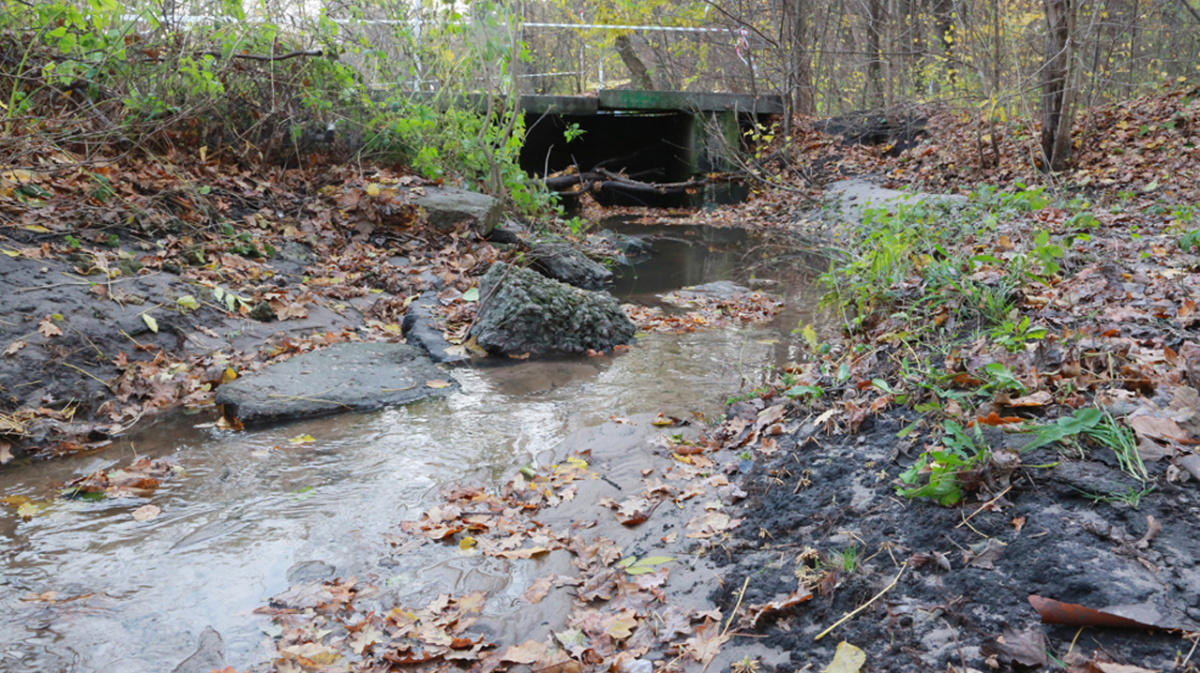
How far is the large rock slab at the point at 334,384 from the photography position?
15.0 feet

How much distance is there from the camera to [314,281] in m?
6.86

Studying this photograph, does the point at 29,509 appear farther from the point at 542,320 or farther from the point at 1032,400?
the point at 1032,400

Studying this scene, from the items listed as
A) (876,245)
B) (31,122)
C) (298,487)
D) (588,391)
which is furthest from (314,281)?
(876,245)

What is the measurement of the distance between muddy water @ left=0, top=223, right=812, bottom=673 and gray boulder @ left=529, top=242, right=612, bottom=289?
9.50ft

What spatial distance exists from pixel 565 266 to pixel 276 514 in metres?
5.54

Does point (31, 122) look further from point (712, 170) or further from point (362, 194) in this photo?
point (712, 170)

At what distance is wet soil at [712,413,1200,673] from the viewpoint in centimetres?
187

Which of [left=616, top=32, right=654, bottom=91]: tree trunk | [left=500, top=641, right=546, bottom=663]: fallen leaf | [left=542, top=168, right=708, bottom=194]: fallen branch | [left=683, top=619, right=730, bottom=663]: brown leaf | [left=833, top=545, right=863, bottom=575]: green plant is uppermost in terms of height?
[left=616, top=32, right=654, bottom=91]: tree trunk

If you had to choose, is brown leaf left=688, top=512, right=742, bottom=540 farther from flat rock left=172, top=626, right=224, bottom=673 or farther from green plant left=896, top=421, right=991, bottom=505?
flat rock left=172, top=626, right=224, bottom=673

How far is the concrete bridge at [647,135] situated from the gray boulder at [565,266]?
588cm

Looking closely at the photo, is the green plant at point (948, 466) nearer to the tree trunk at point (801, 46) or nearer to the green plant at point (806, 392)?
the green plant at point (806, 392)

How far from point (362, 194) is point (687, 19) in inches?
435

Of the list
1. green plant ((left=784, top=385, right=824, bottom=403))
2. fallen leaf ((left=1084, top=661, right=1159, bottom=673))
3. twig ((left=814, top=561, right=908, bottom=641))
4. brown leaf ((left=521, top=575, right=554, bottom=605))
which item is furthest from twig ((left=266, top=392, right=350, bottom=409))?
fallen leaf ((left=1084, top=661, right=1159, bottom=673))

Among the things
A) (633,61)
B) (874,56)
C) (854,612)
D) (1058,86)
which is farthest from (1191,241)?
(633,61)
